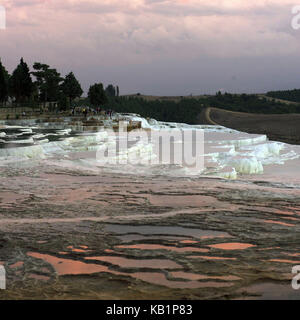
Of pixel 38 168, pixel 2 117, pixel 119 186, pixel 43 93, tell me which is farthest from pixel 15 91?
pixel 119 186

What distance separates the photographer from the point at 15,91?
49.2 metres

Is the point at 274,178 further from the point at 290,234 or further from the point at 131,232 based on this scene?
the point at 131,232

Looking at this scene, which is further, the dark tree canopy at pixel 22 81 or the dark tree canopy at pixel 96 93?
the dark tree canopy at pixel 96 93

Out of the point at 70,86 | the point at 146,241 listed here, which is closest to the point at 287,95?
the point at 70,86

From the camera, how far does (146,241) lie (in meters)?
6.81

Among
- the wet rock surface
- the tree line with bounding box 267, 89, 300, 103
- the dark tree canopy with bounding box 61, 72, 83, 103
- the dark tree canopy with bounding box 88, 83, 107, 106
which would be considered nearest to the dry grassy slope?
the dark tree canopy with bounding box 88, 83, 107, 106

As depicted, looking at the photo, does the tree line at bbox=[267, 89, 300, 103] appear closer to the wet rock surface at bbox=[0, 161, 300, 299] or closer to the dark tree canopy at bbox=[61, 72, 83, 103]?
the dark tree canopy at bbox=[61, 72, 83, 103]

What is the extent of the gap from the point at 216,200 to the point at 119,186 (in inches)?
117

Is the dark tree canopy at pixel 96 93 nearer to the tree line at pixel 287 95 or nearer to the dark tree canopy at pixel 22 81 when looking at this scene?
the dark tree canopy at pixel 22 81

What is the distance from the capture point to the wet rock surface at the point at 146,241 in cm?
508

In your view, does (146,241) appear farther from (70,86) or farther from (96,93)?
(96,93)

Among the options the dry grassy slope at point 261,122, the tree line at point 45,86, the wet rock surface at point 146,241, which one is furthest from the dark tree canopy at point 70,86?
the wet rock surface at point 146,241

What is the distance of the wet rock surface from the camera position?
A: 5.08 meters

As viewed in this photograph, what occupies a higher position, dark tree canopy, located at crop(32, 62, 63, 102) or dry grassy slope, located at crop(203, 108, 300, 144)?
dark tree canopy, located at crop(32, 62, 63, 102)
